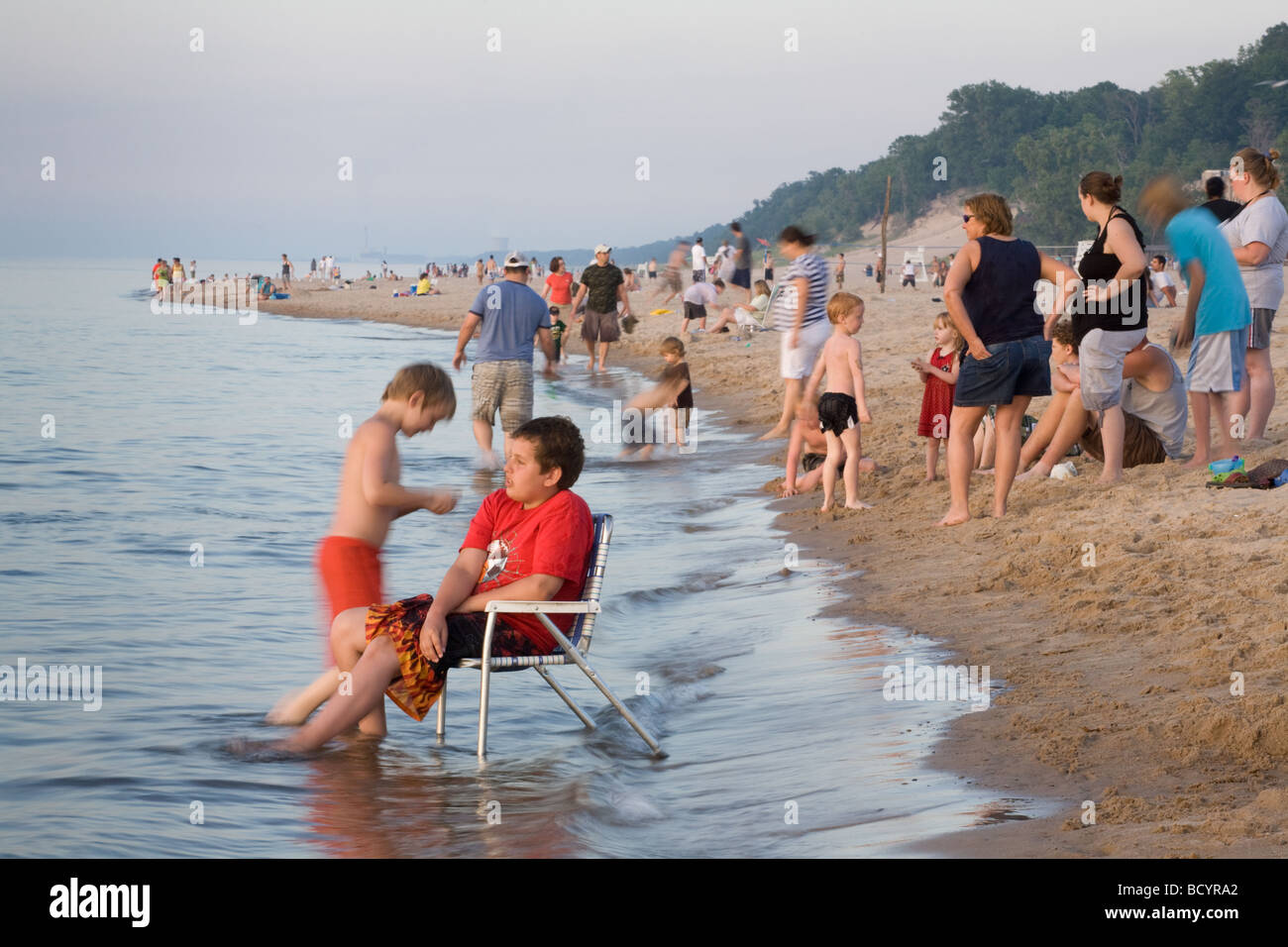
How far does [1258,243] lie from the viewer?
8.10 m

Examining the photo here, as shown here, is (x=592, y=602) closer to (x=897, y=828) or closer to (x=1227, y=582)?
(x=897, y=828)

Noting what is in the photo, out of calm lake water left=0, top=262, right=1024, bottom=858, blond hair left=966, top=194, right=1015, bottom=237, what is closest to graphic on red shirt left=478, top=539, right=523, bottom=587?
calm lake water left=0, top=262, right=1024, bottom=858

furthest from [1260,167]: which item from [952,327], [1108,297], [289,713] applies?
[289,713]

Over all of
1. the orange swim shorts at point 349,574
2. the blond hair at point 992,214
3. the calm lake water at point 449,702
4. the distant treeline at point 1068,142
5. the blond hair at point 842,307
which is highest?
the distant treeline at point 1068,142

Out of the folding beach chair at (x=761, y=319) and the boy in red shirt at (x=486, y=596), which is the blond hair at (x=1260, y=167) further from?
the folding beach chair at (x=761, y=319)

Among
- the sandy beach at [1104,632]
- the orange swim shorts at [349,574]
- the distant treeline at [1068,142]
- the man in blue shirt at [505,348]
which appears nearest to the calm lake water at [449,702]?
the sandy beach at [1104,632]

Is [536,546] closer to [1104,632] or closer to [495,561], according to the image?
[495,561]

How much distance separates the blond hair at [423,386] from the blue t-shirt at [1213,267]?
4809mm

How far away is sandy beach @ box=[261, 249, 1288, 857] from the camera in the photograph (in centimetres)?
368

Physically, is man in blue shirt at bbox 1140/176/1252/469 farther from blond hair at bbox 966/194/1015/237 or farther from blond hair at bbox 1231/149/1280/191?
blond hair at bbox 966/194/1015/237

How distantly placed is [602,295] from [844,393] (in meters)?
10.2

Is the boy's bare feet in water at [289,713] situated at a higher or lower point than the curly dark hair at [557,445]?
lower

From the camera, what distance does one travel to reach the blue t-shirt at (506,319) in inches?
407
